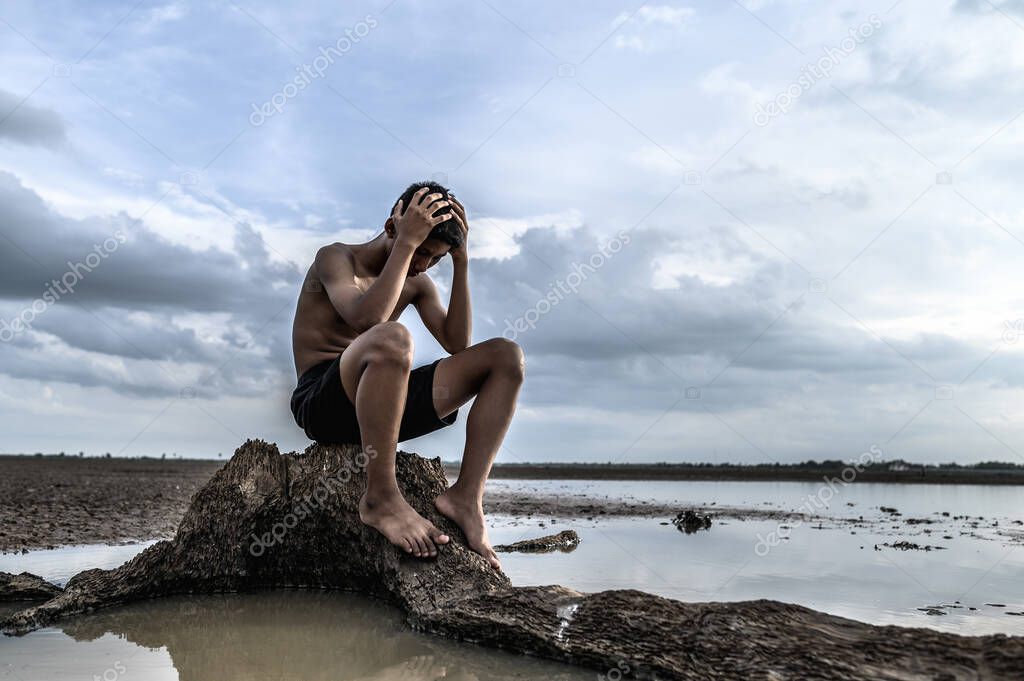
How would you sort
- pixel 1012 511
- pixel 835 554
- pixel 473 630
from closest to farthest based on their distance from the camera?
pixel 473 630 < pixel 835 554 < pixel 1012 511

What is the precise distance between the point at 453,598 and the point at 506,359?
1258 millimetres

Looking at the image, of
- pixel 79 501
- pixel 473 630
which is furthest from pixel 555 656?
pixel 79 501

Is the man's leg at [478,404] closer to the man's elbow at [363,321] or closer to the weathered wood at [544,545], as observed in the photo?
the man's elbow at [363,321]

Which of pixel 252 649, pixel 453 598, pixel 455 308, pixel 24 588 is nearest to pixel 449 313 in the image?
pixel 455 308

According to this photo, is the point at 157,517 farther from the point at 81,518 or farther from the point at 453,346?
the point at 453,346

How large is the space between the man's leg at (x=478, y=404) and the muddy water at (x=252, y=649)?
644mm

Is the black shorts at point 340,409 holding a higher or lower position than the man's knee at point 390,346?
lower

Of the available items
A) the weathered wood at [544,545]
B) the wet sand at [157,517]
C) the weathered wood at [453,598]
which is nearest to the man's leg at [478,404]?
the weathered wood at [453,598]

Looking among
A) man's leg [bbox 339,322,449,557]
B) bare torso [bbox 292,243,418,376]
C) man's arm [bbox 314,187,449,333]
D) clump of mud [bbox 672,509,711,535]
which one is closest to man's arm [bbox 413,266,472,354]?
bare torso [bbox 292,243,418,376]

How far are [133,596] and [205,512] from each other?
0.59 metres

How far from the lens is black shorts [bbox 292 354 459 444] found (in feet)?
13.6

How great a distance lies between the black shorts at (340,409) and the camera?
414 cm

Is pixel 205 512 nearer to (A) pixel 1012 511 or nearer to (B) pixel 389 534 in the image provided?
(B) pixel 389 534

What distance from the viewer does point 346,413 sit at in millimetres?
4203
